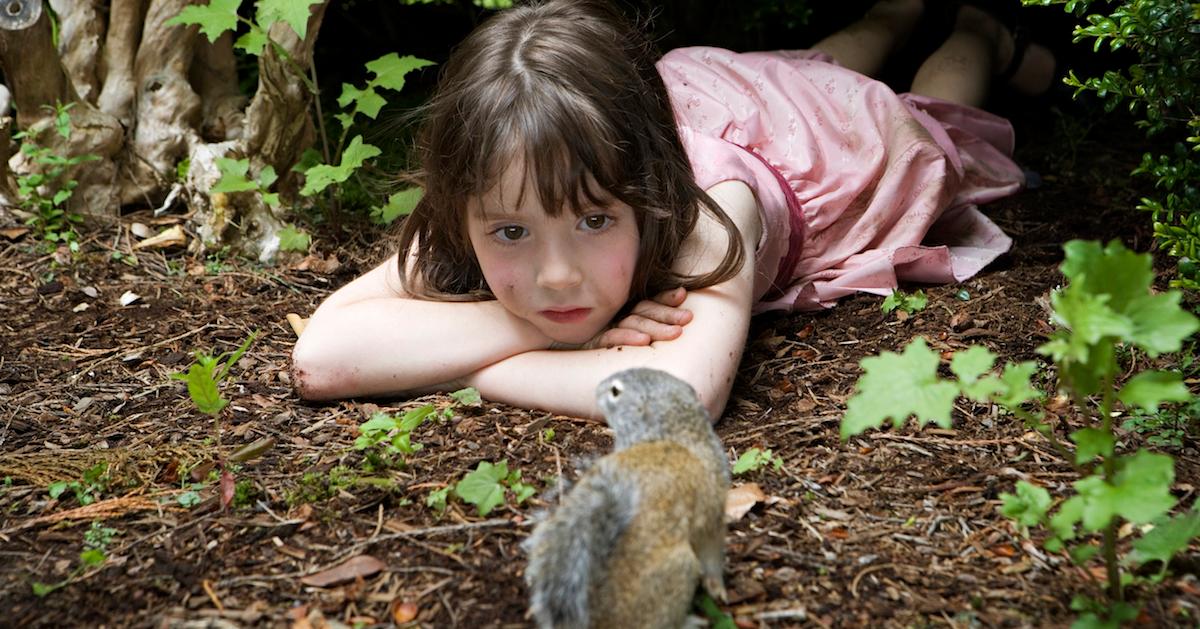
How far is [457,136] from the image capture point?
3.29m

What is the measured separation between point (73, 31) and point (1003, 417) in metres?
4.39

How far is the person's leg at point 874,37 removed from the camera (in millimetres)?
5521

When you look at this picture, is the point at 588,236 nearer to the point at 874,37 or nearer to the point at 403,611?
the point at 403,611

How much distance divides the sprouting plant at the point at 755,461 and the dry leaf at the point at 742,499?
0.19 feet

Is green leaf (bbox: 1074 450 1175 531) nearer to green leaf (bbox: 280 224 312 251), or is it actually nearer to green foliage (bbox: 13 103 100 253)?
green leaf (bbox: 280 224 312 251)

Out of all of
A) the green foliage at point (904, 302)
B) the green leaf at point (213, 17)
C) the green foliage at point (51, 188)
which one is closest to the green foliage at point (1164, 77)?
the green foliage at point (904, 302)

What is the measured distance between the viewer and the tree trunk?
4.68 m

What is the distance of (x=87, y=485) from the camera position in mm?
2875

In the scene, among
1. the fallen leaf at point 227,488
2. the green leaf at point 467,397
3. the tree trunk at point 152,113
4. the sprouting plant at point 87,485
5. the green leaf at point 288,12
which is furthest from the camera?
the tree trunk at point 152,113

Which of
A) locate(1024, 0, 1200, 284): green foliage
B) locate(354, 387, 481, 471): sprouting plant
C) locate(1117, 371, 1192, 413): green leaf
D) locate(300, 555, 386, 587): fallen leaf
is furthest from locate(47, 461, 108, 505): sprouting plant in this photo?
locate(1024, 0, 1200, 284): green foliage

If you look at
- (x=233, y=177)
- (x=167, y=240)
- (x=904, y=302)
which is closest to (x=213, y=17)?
(x=233, y=177)

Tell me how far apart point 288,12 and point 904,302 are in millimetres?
2631

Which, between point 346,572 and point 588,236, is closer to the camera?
point 346,572

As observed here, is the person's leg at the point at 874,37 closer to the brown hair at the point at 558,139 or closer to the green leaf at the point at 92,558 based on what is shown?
the brown hair at the point at 558,139
